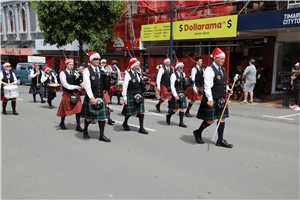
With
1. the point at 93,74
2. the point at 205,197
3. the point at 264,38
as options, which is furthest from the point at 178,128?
the point at 264,38

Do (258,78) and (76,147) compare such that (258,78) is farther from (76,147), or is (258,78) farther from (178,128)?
(76,147)

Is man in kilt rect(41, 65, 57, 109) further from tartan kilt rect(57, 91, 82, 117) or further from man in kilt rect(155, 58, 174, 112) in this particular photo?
man in kilt rect(155, 58, 174, 112)

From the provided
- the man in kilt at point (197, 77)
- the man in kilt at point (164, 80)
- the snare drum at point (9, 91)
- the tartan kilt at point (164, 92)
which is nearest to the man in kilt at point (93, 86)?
the man in kilt at point (164, 80)

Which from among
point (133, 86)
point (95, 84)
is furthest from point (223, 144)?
point (95, 84)

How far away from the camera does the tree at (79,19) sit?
1606 centimetres

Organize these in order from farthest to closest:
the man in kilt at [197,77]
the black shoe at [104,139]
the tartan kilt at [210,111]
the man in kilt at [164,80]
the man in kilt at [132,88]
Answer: the man in kilt at [197,77] < the man in kilt at [164,80] < the man in kilt at [132,88] < the black shoe at [104,139] < the tartan kilt at [210,111]

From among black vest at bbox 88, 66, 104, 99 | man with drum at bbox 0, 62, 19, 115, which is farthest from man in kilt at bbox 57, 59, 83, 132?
man with drum at bbox 0, 62, 19, 115

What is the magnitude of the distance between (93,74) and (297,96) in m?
7.81

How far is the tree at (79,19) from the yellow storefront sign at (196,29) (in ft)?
8.18

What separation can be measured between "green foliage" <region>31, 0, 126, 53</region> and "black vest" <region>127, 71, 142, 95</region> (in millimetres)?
11137

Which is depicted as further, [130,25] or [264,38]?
[130,25]

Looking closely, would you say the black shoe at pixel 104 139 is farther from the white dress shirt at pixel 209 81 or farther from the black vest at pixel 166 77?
the black vest at pixel 166 77

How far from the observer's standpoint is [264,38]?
13.8 m

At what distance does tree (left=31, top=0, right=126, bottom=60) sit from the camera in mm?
16062
